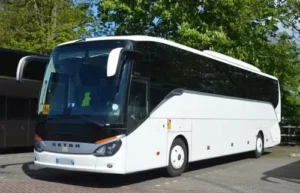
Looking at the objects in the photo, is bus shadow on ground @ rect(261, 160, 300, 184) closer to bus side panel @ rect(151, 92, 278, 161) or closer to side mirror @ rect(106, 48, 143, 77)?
bus side panel @ rect(151, 92, 278, 161)

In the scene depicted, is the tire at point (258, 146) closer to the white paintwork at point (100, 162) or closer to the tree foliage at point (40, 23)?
the white paintwork at point (100, 162)

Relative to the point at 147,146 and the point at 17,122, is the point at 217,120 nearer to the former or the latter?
the point at 147,146

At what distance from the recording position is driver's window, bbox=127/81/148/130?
1054 cm

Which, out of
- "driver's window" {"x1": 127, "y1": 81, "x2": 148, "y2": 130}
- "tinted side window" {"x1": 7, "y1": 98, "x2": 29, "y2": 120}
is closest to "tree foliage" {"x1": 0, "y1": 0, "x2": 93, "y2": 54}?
"tinted side window" {"x1": 7, "y1": 98, "x2": 29, "y2": 120}

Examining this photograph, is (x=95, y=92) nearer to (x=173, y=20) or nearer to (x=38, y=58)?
(x=38, y=58)

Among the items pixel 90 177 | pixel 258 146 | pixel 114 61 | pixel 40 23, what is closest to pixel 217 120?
pixel 90 177

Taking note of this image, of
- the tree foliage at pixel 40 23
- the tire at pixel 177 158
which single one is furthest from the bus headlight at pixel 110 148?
the tree foliage at pixel 40 23

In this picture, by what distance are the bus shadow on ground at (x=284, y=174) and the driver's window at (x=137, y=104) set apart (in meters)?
3.91

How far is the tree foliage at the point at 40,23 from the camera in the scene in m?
30.4

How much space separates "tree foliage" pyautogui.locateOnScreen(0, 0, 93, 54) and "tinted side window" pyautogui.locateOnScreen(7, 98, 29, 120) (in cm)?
1093

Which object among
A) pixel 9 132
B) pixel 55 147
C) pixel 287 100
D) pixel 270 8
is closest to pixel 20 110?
pixel 9 132

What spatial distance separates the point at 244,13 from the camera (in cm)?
2117

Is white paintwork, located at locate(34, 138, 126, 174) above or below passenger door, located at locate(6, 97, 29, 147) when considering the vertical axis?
below

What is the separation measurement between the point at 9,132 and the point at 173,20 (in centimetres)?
837
